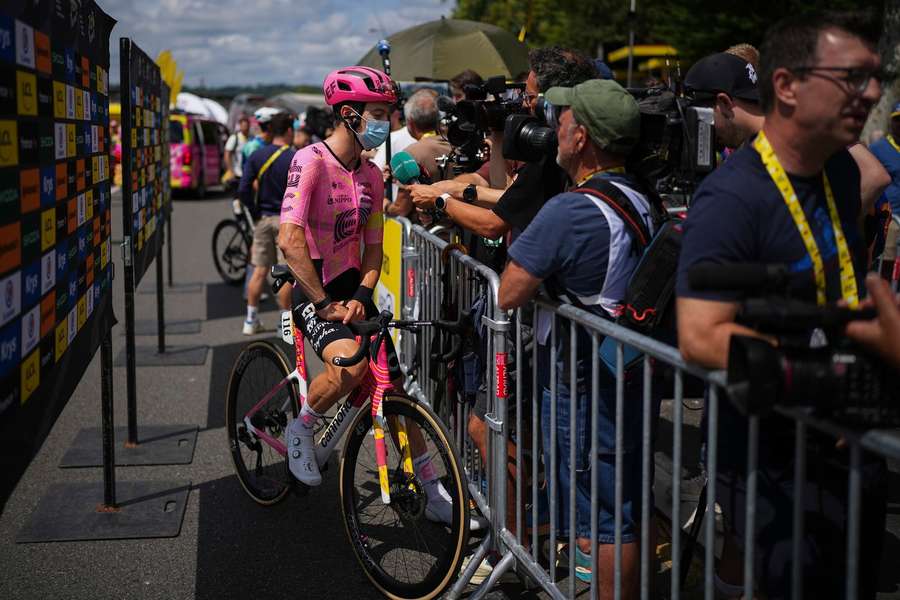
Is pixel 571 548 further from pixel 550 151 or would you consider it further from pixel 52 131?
pixel 52 131

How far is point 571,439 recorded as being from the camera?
326 centimetres

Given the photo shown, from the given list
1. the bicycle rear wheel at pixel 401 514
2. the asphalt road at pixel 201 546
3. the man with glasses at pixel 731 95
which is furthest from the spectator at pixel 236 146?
the man with glasses at pixel 731 95

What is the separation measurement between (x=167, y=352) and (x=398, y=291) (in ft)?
11.6

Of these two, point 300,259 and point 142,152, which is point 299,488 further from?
point 142,152

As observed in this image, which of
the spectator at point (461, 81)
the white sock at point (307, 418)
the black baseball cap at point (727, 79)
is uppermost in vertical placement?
the spectator at point (461, 81)

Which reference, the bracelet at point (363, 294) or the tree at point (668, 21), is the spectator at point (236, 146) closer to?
the tree at point (668, 21)

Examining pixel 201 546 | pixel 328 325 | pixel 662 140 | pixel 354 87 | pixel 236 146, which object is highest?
pixel 236 146

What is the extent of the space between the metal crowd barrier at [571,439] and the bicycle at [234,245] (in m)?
7.02

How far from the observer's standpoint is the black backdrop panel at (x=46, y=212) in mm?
2998

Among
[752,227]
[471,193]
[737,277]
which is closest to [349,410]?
[471,193]

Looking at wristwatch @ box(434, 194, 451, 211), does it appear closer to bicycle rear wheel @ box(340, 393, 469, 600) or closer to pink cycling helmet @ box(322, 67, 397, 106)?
pink cycling helmet @ box(322, 67, 397, 106)

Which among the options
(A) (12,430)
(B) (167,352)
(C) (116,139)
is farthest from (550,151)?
(C) (116,139)

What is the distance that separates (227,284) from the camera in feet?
42.3

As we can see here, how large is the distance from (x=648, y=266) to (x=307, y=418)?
2078mm
